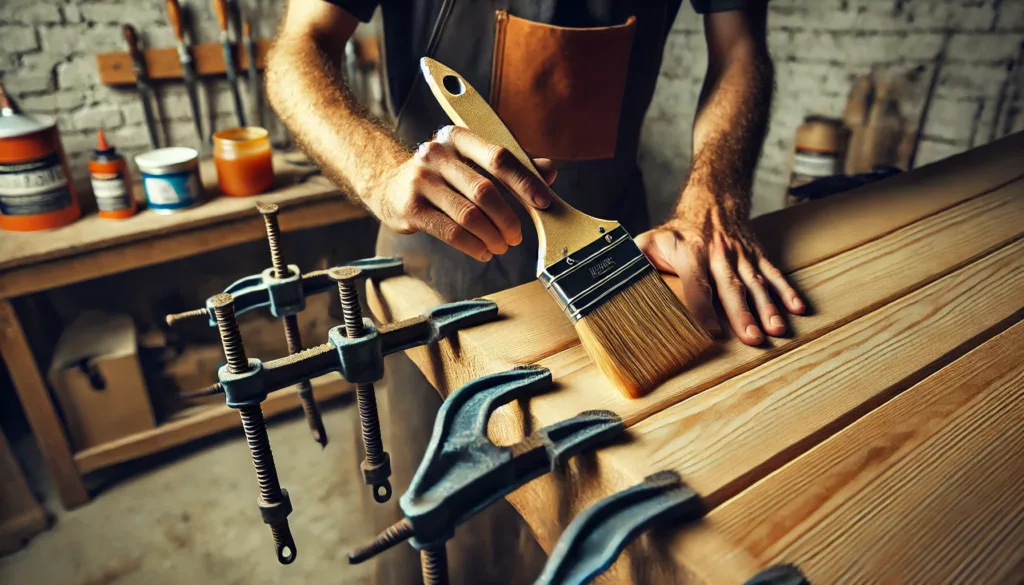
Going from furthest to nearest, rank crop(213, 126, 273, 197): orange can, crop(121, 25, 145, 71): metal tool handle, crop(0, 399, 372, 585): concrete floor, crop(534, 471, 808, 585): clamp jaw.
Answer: crop(121, 25, 145, 71): metal tool handle
crop(213, 126, 273, 197): orange can
crop(0, 399, 372, 585): concrete floor
crop(534, 471, 808, 585): clamp jaw

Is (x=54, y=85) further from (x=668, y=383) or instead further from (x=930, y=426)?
(x=930, y=426)

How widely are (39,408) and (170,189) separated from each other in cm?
76

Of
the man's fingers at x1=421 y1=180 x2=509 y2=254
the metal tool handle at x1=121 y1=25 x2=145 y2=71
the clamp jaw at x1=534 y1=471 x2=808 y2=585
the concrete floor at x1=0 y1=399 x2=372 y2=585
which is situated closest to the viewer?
the clamp jaw at x1=534 y1=471 x2=808 y2=585

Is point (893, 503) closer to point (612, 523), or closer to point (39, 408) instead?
point (612, 523)

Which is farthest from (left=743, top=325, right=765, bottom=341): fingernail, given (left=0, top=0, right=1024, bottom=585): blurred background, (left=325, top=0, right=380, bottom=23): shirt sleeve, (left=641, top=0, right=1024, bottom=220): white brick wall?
(left=641, top=0, right=1024, bottom=220): white brick wall

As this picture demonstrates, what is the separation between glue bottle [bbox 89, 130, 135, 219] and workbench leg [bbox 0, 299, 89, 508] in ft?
1.19

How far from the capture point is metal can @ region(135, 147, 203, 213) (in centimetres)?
191

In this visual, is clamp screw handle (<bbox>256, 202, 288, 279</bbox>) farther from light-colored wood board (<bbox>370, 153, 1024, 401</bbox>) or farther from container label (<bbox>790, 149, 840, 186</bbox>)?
container label (<bbox>790, 149, 840, 186</bbox>)

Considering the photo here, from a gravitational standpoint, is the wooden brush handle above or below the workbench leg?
above

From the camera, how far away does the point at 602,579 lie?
561 millimetres

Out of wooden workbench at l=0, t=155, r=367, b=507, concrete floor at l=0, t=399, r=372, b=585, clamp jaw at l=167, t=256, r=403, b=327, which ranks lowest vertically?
→ concrete floor at l=0, t=399, r=372, b=585

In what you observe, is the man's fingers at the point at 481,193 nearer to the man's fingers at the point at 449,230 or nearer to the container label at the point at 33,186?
the man's fingers at the point at 449,230

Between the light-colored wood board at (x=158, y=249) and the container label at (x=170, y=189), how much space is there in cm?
10

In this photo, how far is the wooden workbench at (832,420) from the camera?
0.47m
